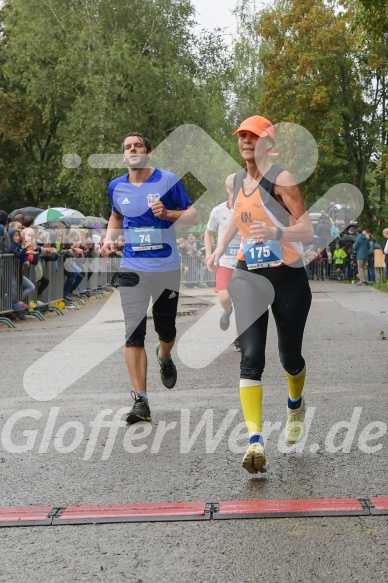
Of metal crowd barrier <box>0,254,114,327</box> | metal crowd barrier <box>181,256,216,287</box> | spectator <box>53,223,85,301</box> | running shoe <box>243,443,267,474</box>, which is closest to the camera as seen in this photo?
running shoe <box>243,443,267,474</box>

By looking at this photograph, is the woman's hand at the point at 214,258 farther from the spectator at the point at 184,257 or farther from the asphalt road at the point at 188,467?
the spectator at the point at 184,257

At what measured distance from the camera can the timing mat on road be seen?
476 cm

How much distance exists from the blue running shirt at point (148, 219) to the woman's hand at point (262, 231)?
186 centimetres

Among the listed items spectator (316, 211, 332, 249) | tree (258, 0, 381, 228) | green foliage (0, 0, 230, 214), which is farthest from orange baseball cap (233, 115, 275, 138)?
green foliage (0, 0, 230, 214)

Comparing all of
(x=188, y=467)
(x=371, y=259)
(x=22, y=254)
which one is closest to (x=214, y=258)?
(x=188, y=467)

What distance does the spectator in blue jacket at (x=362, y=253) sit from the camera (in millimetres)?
34938

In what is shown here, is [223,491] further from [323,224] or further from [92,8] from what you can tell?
[92,8]

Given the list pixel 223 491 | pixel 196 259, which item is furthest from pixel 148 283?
pixel 196 259

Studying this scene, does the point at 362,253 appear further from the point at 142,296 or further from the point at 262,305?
the point at 262,305

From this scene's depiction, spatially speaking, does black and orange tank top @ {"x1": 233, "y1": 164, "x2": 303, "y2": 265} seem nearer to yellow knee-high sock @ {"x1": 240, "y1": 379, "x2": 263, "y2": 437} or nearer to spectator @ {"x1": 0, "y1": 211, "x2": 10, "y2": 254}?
yellow knee-high sock @ {"x1": 240, "y1": 379, "x2": 263, "y2": 437}

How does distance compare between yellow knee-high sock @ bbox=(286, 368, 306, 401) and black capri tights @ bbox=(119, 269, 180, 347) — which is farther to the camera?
black capri tights @ bbox=(119, 269, 180, 347)

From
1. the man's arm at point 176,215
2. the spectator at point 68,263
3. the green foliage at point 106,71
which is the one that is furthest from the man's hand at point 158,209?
the green foliage at point 106,71

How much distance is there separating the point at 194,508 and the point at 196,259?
103 ft

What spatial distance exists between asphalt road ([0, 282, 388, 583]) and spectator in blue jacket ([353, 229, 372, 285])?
23.2m
